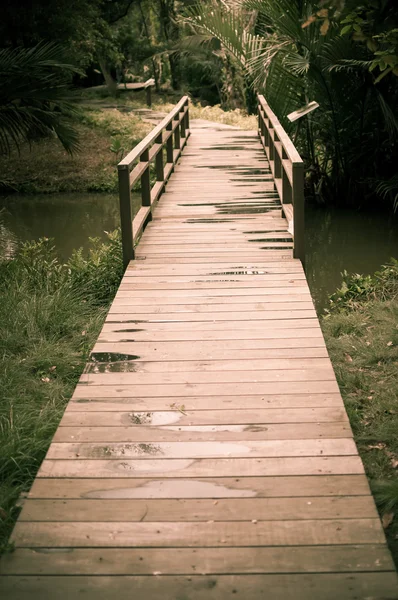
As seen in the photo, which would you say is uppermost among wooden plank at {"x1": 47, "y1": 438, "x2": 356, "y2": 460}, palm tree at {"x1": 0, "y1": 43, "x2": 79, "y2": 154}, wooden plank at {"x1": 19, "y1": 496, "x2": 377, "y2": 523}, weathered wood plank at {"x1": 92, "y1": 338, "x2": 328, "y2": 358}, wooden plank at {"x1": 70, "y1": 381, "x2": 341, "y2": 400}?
palm tree at {"x1": 0, "y1": 43, "x2": 79, "y2": 154}

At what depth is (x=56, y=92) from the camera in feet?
25.1

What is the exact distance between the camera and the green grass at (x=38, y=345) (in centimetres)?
364

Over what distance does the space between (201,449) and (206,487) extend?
12.8 inches

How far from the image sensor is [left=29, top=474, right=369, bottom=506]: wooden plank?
3.01 metres

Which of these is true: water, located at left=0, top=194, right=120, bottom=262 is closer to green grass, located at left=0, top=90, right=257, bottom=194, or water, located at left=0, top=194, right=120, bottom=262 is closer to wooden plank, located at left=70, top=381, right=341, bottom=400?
green grass, located at left=0, top=90, right=257, bottom=194

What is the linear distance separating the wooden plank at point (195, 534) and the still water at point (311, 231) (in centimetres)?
533


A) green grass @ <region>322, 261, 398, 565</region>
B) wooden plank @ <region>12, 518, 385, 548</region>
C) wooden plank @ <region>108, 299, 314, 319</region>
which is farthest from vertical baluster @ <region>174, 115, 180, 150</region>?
wooden plank @ <region>12, 518, 385, 548</region>

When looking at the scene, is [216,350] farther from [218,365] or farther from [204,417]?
[204,417]

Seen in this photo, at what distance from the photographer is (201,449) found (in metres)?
3.38

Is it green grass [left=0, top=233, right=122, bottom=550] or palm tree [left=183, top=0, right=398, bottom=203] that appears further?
palm tree [left=183, top=0, right=398, bottom=203]

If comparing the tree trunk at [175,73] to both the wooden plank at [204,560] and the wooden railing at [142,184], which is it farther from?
the wooden plank at [204,560]

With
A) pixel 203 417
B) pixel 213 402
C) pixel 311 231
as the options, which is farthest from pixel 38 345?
pixel 311 231

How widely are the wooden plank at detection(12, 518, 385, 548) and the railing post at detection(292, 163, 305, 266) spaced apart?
3.83 metres

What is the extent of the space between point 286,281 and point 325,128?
7.32 meters
